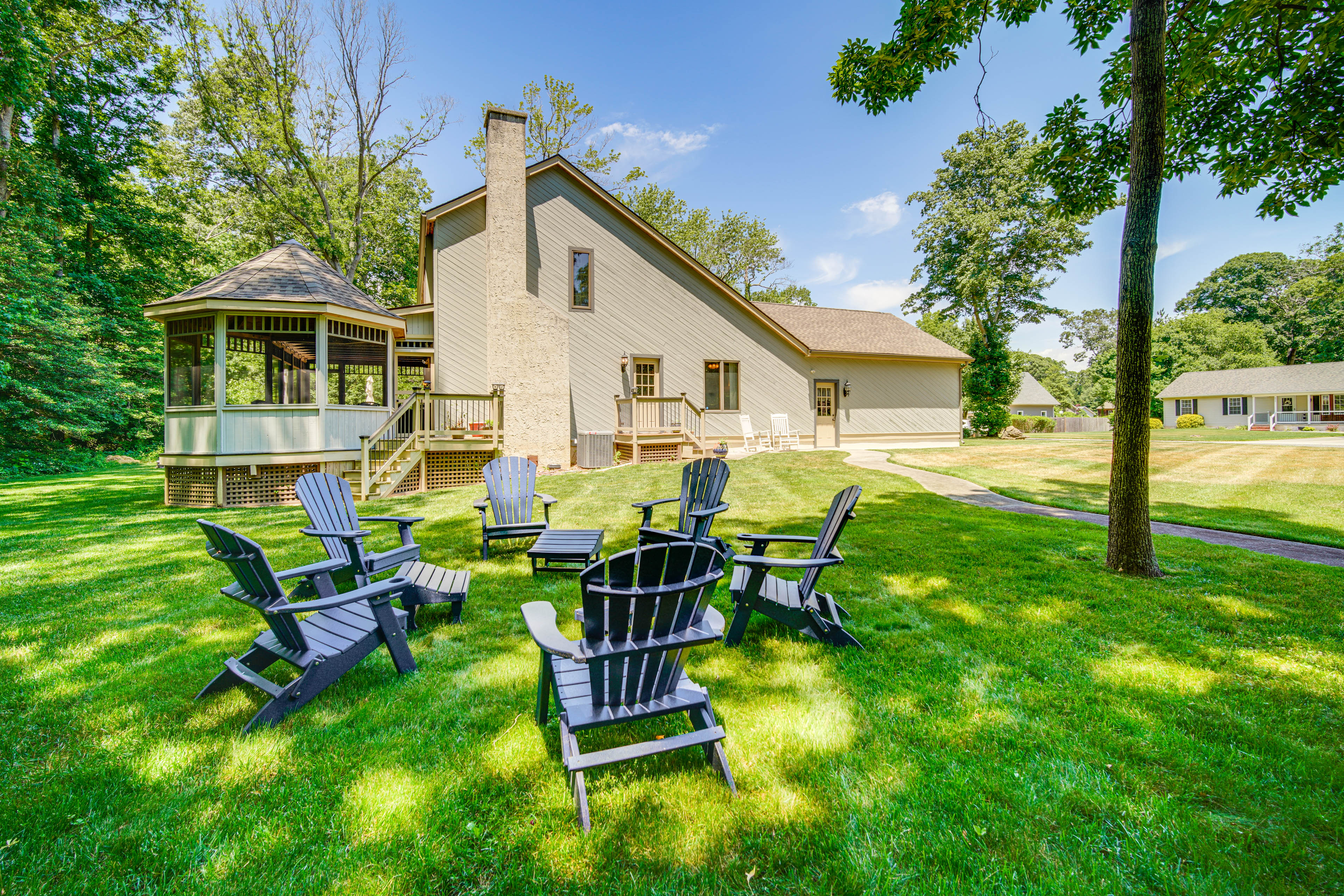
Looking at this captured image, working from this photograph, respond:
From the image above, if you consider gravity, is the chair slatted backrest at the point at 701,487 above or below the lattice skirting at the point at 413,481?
above

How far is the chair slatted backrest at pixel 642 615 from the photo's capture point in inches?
82.0

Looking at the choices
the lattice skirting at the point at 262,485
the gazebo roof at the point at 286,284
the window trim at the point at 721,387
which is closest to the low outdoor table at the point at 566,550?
the lattice skirting at the point at 262,485

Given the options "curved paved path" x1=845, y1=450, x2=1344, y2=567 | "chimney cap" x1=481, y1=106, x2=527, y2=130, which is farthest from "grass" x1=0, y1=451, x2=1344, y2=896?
"chimney cap" x1=481, y1=106, x2=527, y2=130

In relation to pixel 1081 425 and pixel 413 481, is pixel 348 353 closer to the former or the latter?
pixel 413 481

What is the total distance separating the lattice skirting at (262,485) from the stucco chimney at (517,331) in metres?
4.33

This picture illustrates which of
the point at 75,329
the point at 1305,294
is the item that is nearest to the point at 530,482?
the point at 75,329

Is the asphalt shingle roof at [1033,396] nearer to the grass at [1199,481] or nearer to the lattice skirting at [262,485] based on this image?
the grass at [1199,481]

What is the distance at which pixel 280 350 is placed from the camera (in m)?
14.0

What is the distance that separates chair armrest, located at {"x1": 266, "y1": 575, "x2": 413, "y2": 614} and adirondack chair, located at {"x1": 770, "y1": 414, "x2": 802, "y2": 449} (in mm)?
15595

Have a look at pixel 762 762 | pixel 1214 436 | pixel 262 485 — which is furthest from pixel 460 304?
pixel 1214 436

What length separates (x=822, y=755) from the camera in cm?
237

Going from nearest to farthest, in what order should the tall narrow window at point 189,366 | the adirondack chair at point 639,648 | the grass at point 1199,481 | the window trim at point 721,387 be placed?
1. the adirondack chair at point 639,648
2. the grass at point 1199,481
3. the tall narrow window at point 189,366
4. the window trim at point 721,387

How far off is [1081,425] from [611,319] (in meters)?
42.6

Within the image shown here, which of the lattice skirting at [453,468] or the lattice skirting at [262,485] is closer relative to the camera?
the lattice skirting at [262,485]
